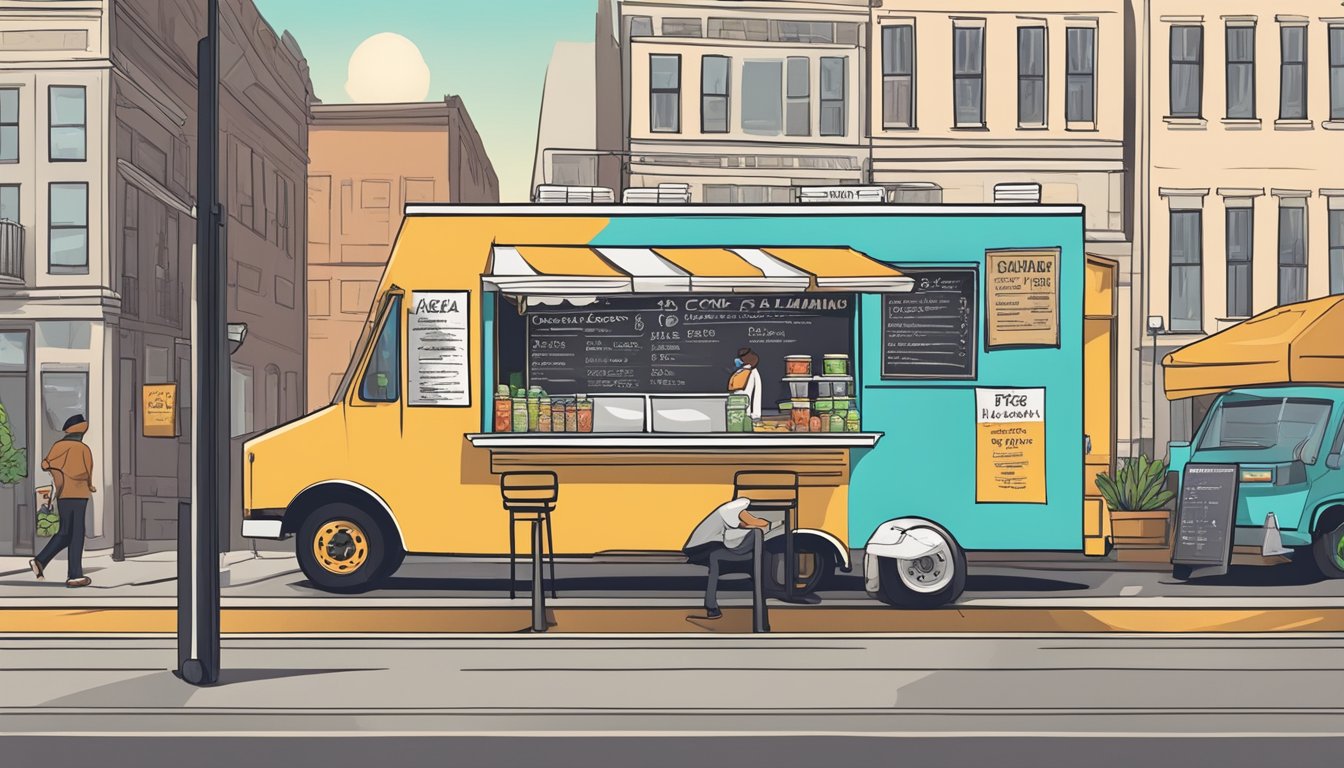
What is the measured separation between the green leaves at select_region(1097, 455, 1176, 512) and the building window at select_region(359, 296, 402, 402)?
27.7 ft

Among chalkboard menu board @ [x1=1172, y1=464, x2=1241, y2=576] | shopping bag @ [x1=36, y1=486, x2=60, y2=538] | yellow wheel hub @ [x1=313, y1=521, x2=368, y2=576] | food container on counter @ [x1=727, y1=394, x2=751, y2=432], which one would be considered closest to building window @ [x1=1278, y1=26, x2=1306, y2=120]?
chalkboard menu board @ [x1=1172, y1=464, x2=1241, y2=576]

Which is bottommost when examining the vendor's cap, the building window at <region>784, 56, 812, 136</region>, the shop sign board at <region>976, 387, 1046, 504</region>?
the vendor's cap

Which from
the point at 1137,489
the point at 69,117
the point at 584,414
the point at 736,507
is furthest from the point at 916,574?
the point at 69,117

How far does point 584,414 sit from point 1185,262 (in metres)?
19.4

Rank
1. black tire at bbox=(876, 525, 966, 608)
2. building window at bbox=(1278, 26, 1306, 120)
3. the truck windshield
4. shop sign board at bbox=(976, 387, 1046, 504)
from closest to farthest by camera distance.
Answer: black tire at bbox=(876, 525, 966, 608) → shop sign board at bbox=(976, 387, 1046, 504) → the truck windshield → building window at bbox=(1278, 26, 1306, 120)

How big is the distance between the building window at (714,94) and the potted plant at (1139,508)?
47.4 feet

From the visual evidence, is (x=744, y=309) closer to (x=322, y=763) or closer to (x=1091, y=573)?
(x=1091, y=573)

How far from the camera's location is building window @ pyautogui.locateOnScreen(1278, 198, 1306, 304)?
29.8 m

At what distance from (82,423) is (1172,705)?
11.6 meters

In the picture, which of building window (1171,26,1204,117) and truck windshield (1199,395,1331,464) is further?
building window (1171,26,1204,117)

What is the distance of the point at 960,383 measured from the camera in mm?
13922

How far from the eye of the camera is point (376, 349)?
1412cm

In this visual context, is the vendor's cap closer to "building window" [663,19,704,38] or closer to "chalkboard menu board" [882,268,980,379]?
"chalkboard menu board" [882,268,980,379]

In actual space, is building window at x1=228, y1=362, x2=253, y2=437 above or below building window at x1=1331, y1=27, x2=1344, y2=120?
below
